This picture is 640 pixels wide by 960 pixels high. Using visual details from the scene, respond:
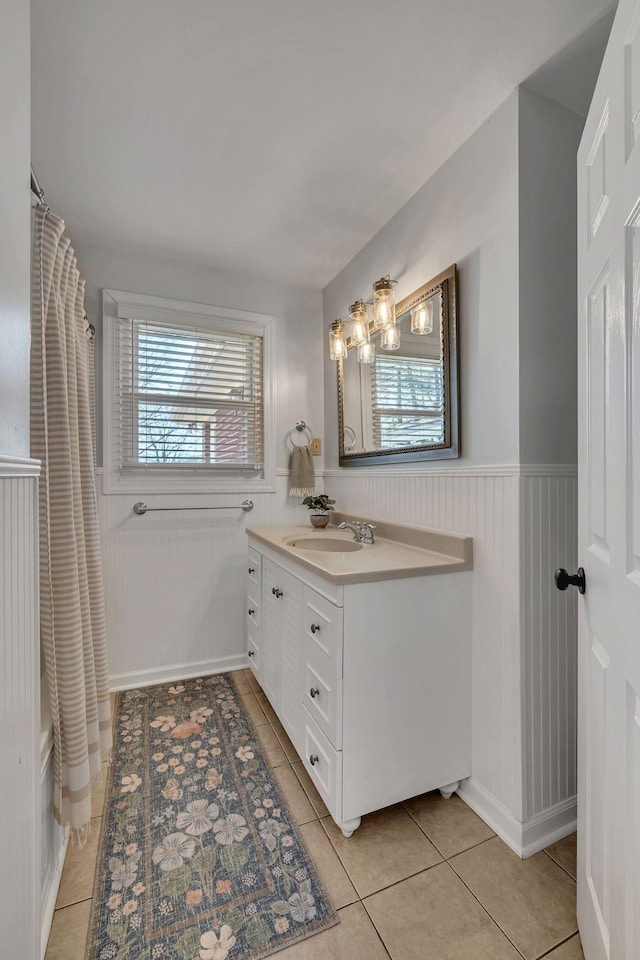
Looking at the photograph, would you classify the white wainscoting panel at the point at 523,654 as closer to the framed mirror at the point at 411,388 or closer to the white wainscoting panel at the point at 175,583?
the framed mirror at the point at 411,388

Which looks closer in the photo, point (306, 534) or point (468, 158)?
point (468, 158)

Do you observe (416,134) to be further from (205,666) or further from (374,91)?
(205,666)

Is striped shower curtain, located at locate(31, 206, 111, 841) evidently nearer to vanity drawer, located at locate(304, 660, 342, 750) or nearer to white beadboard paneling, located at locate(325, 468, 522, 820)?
vanity drawer, located at locate(304, 660, 342, 750)

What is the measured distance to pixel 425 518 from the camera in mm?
1771

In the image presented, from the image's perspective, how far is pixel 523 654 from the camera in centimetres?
131

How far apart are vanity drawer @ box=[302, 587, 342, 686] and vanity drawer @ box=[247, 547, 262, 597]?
1.94 feet

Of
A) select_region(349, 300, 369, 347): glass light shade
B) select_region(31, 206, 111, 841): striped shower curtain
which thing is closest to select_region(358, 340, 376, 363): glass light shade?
select_region(349, 300, 369, 347): glass light shade

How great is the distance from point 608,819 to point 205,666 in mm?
2089

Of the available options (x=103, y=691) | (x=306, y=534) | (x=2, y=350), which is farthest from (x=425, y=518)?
(x=2, y=350)

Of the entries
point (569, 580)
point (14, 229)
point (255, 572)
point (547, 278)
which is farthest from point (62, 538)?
point (547, 278)

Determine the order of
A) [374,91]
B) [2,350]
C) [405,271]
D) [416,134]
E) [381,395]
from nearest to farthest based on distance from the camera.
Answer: [2,350], [374,91], [416,134], [405,271], [381,395]

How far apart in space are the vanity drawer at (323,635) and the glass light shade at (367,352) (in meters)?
1.16

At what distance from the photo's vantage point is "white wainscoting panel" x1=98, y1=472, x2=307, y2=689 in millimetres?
2256

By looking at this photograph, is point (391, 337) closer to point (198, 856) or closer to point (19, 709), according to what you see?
point (19, 709)
